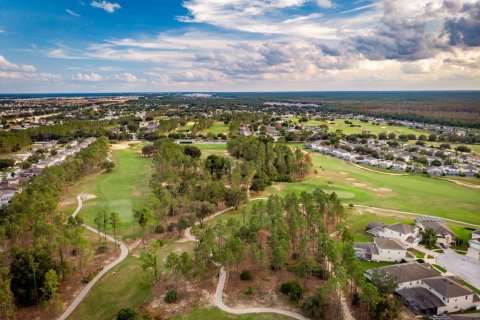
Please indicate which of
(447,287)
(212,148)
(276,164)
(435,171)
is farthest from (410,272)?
(212,148)

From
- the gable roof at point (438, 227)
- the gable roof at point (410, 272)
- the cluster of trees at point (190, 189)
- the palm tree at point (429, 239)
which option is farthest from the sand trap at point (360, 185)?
the gable roof at point (410, 272)

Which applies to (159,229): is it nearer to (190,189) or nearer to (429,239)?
(190,189)

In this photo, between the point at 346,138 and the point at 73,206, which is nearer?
the point at 73,206

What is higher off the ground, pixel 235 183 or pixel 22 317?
pixel 235 183

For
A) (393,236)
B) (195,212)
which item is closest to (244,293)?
(195,212)

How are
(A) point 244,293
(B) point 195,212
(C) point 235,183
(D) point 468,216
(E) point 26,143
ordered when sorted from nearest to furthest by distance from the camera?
(A) point 244,293, (B) point 195,212, (D) point 468,216, (C) point 235,183, (E) point 26,143

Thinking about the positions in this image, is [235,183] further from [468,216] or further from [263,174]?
[468,216]
